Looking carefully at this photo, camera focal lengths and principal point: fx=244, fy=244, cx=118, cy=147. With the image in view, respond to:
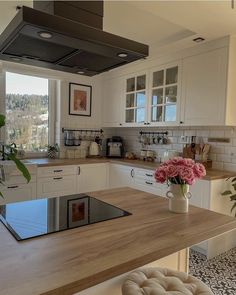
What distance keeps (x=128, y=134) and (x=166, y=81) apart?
51.4 inches

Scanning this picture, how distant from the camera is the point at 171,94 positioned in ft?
A: 10.1

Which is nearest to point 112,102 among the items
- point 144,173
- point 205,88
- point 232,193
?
point 144,173

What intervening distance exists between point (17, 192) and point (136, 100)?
203cm

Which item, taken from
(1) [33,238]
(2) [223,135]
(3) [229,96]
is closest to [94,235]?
(1) [33,238]

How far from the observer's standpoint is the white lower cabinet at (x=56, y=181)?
3077 mm

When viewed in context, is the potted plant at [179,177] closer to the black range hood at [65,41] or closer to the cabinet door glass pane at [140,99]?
the black range hood at [65,41]

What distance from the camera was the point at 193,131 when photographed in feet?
10.4

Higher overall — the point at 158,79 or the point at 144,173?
the point at 158,79

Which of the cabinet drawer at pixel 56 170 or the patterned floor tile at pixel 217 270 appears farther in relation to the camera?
the cabinet drawer at pixel 56 170

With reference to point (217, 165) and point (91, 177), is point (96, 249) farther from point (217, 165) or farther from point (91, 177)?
point (91, 177)

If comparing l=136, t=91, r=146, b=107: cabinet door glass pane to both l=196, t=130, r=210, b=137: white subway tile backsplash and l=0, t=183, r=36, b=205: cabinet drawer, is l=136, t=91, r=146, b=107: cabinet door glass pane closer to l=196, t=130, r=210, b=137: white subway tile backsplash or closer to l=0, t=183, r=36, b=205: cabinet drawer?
l=196, t=130, r=210, b=137: white subway tile backsplash

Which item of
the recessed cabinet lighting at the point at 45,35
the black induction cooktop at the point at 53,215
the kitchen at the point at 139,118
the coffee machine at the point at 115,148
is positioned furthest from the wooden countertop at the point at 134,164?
the recessed cabinet lighting at the point at 45,35

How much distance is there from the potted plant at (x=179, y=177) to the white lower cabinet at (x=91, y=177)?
6.94ft

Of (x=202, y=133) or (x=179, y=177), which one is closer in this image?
(x=179, y=177)
